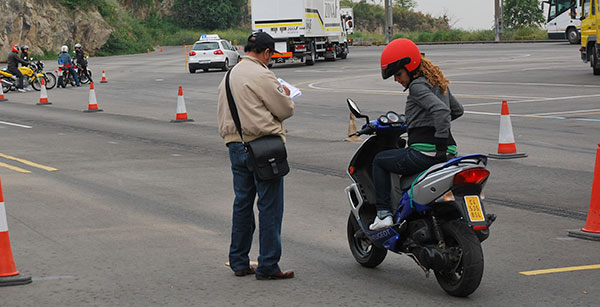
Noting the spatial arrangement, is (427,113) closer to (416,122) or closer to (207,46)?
(416,122)

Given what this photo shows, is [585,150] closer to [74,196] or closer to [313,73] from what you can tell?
[74,196]

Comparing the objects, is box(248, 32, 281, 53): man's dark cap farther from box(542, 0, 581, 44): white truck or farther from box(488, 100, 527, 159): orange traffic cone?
box(542, 0, 581, 44): white truck

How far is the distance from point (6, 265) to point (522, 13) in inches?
3173

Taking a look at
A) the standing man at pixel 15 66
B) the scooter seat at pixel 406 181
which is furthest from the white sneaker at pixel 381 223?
the standing man at pixel 15 66

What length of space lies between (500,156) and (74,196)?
630 centimetres

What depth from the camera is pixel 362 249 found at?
6957 mm

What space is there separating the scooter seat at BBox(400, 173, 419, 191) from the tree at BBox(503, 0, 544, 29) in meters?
79.1

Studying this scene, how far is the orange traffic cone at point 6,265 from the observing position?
6461 mm

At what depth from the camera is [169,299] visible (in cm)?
603

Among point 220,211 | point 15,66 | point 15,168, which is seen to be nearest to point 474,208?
point 220,211

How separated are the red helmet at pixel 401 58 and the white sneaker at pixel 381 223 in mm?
1036

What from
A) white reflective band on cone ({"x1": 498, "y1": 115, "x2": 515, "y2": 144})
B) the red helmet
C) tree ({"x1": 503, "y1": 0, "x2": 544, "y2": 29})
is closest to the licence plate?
the red helmet

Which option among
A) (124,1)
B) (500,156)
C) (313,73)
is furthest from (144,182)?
(124,1)

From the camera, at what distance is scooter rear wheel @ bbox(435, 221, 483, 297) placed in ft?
18.5
